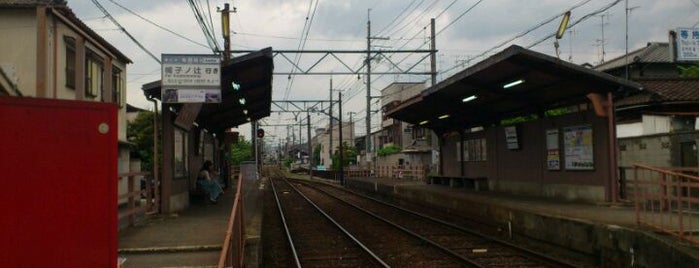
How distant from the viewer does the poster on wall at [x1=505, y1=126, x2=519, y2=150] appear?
18398 mm

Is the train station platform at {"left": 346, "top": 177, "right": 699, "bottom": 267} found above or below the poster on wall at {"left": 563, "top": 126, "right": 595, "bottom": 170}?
below

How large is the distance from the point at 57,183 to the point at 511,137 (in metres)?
17.0

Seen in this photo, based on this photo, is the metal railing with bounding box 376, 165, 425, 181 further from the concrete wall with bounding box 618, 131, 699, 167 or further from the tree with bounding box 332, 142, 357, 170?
the tree with bounding box 332, 142, 357, 170

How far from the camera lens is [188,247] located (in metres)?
8.51

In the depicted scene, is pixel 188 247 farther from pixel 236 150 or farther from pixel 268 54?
pixel 236 150

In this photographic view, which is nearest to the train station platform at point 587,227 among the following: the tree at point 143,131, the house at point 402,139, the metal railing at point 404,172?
the metal railing at point 404,172

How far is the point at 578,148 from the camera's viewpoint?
598 inches

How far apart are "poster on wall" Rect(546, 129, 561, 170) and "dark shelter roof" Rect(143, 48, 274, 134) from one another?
7508mm

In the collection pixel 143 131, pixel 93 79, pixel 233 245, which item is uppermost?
pixel 93 79

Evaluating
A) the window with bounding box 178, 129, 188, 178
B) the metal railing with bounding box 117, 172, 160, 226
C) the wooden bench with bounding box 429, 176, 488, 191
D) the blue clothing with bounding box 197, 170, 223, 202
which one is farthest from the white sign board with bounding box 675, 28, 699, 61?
the metal railing with bounding box 117, 172, 160, 226

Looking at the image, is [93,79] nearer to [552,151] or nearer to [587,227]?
[552,151]

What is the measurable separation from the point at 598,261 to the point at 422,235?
4770mm

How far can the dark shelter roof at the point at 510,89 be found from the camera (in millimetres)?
13272

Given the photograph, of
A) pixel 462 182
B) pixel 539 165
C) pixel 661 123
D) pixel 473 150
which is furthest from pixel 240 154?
pixel 539 165
